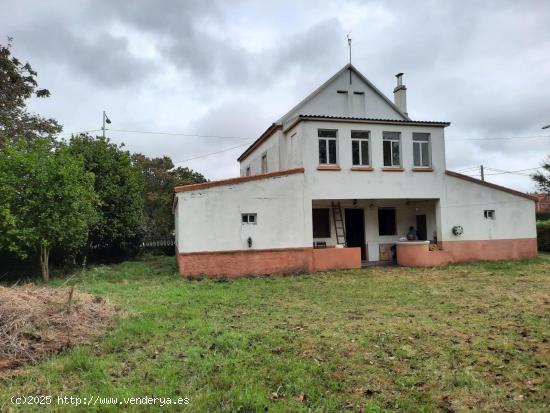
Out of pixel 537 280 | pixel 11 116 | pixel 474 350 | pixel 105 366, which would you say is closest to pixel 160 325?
pixel 105 366

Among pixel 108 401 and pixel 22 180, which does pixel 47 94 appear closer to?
pixel 22 180

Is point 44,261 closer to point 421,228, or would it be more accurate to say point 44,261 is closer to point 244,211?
point 244,211

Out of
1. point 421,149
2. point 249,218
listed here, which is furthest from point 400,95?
point 249,218

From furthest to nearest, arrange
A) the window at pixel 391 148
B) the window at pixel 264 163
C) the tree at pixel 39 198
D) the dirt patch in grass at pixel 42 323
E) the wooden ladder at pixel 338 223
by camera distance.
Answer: the window at pixel 264 163, the wooden ladder at pixel 338 223, the window at pixel 391 148, the tree at pixel 39 198, the dirt patch in grass at pixel 42 323

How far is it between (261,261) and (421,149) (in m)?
9.07

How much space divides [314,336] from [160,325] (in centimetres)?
289

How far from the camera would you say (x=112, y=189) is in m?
20.4

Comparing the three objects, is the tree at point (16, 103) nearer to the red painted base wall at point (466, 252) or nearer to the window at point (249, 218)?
the window at point (249, 218)

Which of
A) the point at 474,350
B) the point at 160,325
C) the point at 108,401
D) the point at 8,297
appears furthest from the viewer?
the point at 160,325

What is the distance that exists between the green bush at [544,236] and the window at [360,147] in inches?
543

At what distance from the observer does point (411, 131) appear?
18453 millimetres

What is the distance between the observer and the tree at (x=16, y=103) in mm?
18969

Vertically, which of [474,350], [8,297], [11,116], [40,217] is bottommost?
[474,350]

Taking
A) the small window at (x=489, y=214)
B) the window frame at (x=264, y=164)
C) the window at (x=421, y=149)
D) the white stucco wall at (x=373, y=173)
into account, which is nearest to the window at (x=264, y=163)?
the window frame at (x=264, y=164)
